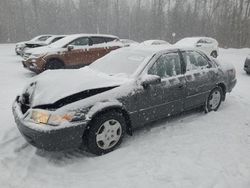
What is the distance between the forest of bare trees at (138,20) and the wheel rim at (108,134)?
32.1 metres

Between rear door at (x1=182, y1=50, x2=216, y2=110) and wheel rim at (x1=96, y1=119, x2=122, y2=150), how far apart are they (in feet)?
5.77

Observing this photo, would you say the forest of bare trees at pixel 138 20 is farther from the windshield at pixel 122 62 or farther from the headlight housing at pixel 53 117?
the headlight housing at pixel 53 117

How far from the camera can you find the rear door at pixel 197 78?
591 centimetres

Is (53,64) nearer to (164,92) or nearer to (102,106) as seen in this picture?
(164,92)

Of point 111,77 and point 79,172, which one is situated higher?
point 111,77

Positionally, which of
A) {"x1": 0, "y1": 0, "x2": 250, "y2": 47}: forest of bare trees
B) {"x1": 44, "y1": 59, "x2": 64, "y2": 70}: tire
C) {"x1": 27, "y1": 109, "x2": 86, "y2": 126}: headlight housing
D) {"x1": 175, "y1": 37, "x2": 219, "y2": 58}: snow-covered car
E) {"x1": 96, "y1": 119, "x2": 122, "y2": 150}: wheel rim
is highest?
{"x1": 27, "y1": 109, "x2": 86, "y2": 126}: headlight housing

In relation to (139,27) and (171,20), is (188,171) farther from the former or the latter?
(139,27)

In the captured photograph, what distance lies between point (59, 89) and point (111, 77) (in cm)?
99

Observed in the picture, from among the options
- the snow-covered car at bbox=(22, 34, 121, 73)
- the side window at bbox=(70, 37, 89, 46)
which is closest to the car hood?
the snow-covered car at bbox=(22, 34, 121, 73)

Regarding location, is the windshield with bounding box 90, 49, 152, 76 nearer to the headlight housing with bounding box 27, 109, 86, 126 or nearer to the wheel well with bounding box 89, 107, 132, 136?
the wheel well with bounding box 89, 107, 132, 136

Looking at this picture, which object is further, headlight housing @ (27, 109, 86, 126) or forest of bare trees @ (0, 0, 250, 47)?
forest of bare trees @ (0, 0, 250, 47)

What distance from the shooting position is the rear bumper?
13.3ft

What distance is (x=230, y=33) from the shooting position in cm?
3478

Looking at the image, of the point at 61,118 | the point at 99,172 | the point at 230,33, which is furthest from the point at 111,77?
the point at 230,33
